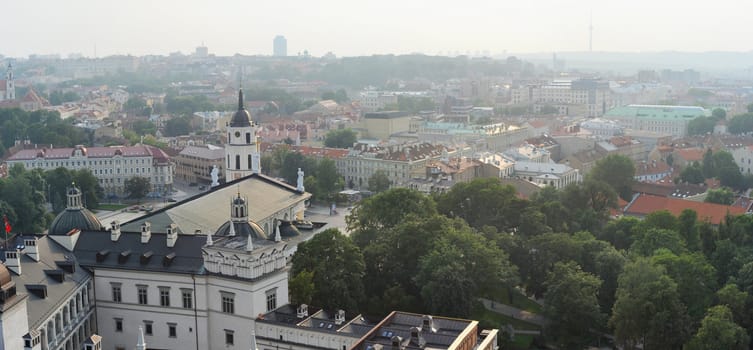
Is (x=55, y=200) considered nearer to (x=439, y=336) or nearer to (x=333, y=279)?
(x=333, y=279)

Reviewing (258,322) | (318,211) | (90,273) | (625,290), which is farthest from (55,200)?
(625,290)

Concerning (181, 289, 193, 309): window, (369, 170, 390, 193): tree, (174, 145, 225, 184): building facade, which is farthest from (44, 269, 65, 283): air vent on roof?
(174, 145, 225, 184): building facade

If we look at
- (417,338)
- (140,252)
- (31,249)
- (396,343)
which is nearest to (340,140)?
(140,252)

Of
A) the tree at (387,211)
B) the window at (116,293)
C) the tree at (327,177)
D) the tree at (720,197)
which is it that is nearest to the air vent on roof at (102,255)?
the window at (116,293)

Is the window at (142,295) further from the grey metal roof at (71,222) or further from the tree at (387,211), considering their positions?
the tree at (387,211)

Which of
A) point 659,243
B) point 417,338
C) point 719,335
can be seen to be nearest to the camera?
point 417,338

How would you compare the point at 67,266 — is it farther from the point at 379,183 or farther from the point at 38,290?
the point at 379,183
